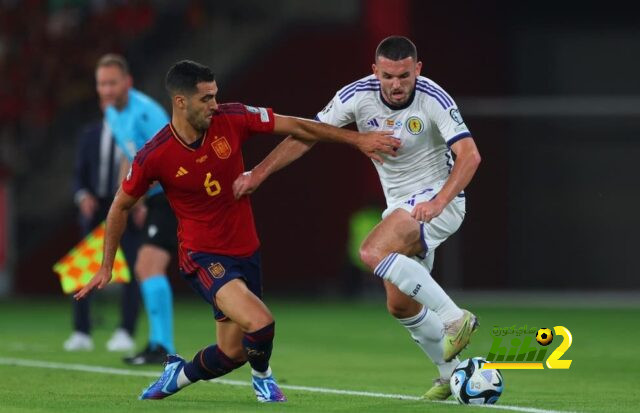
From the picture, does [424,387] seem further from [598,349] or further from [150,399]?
[598,349]

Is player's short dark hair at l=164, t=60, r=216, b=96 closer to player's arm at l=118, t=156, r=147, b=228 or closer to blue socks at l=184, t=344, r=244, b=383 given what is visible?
blue socks at l=184, t=344, r=244, b=383

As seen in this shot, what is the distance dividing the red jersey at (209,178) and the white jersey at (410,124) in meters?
0.54

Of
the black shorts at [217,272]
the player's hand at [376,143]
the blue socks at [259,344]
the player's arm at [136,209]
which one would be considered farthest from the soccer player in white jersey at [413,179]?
the player's arm at [136,209]

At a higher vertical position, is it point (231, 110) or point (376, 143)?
point (231, 110)

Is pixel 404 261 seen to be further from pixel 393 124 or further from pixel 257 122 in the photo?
pixel 257 122

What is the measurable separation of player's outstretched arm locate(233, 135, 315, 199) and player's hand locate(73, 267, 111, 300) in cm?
80

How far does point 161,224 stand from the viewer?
11.6m

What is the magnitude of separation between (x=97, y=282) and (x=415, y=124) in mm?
1934

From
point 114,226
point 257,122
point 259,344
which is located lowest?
point 259,344

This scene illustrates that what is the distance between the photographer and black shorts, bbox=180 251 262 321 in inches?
351

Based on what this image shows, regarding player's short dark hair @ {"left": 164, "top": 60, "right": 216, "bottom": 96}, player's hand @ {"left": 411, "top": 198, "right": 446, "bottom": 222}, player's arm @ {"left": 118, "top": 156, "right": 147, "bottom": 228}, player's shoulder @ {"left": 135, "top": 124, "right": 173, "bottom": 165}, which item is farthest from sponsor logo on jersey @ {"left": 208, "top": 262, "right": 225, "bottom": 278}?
player's arm @ {"left": 118, "top": 156, "right": 147, "bottom": 228}

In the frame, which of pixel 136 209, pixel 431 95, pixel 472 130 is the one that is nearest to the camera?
pixel 431 95

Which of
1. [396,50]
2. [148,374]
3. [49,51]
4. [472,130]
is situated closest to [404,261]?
[396,50]

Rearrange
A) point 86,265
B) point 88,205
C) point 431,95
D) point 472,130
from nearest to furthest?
point 431,95, point 86,265, point 88,205, point 472,130
